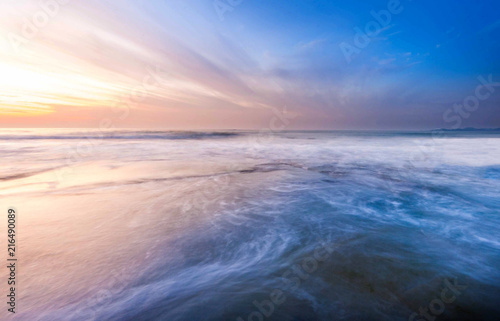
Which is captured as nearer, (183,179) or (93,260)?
(93,260)

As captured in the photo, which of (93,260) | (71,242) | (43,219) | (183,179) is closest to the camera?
(93,260)

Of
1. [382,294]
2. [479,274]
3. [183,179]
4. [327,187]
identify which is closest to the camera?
[382,294]

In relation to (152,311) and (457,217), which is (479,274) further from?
(152,311)

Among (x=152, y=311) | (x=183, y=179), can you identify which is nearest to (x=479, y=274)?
(x=152, y=311)

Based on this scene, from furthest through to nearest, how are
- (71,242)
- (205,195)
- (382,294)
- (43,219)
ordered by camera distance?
1. (205,195)
2. (43,219)
3. (71,242)
4. (382,294)

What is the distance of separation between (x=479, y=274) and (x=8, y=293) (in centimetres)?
638

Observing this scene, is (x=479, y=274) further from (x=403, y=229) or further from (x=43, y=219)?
(x=43, y=219)

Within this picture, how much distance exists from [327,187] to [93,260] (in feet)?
23.4

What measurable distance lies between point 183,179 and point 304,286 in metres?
7.62

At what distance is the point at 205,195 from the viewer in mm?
7434

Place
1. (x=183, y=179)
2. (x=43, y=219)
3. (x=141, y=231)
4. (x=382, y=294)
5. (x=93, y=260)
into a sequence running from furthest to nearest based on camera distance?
(x=183, y=179) → (x=43, y=219) → (x=141, y=231) → (x=93, y=260) → (x=382, y=294)

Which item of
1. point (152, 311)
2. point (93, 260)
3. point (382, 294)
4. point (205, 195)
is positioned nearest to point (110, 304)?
point (152, 311)

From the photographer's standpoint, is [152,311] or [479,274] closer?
[152,311]

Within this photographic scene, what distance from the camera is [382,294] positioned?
290 centimetres
